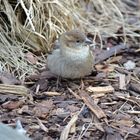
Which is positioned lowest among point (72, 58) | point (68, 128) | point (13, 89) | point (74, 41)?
point (68, 128)

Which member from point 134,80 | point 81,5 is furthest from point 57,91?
point 81,5

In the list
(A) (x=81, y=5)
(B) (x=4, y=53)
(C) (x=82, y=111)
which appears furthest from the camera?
(A) (x=81, y=5)

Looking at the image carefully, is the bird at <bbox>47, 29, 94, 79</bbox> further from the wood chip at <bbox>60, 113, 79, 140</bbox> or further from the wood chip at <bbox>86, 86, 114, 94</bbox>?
the wood chip at <bbox>60, 113, 79, 140</bbox>

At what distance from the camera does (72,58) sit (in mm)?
4570

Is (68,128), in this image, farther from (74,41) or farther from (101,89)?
(74,41)

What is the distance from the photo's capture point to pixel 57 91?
4.55 m

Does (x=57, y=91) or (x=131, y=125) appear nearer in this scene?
(x=131, y=125)

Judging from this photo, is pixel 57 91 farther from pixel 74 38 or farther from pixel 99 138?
pixel 99 138

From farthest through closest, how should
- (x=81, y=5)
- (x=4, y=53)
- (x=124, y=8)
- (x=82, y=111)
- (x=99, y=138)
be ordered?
(x=124, y=8), (x=81, y=5), (x=4, y=53), (x=82, y=111), (x=99, y=138)

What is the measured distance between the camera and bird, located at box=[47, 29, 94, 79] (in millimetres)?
4562

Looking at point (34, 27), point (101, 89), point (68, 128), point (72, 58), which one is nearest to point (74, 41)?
point (72, 58)

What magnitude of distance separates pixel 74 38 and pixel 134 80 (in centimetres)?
70

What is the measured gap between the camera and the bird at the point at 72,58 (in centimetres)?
456

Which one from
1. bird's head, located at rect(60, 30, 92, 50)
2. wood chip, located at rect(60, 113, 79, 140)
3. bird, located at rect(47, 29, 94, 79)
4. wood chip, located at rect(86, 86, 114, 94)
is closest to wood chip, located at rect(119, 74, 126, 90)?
wood chip, located at rect(86, 86, 114, 94)
